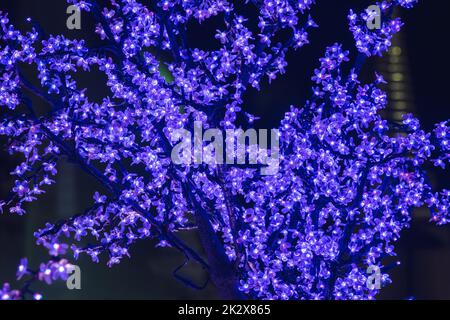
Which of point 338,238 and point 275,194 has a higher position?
point 275,194

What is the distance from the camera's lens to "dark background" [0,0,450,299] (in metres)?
7.12

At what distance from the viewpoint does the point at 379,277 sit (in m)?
5.49

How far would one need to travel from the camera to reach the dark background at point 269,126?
23.4 feet

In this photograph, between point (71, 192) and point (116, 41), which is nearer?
point (116, 41)

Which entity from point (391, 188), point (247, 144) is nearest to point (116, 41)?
point (247, 144)

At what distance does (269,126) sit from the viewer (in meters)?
7.39

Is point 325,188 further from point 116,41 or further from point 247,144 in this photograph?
point 116,41

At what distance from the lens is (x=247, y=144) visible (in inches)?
228

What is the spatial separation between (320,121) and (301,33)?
817 mm

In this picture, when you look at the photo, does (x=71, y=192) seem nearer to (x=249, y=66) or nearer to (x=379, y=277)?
(x=249, y=66)
